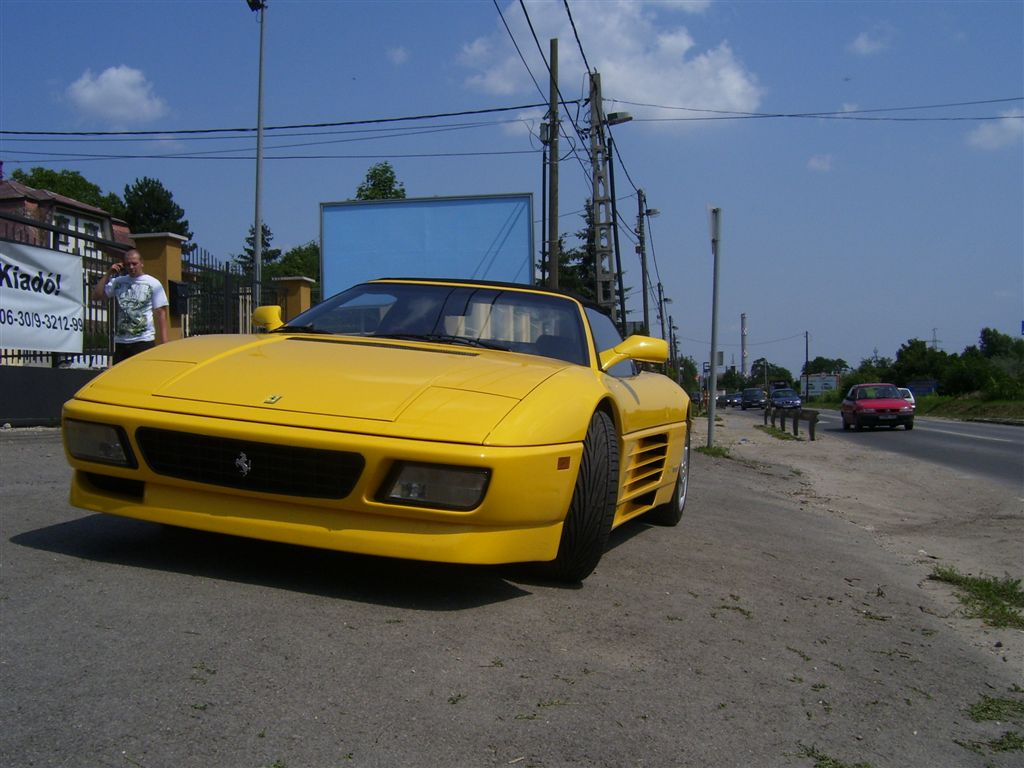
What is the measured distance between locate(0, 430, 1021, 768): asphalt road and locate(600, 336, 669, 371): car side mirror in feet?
3.06

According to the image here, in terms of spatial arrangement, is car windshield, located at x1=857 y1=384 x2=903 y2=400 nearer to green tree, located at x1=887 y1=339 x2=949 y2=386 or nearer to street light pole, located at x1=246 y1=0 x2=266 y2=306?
street light pole, located at x1=246 y1=0 x2=266 y2=306

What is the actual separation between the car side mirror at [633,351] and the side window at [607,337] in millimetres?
57

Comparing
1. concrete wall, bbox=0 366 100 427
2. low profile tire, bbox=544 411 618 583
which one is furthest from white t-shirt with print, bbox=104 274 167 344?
low profile tire, bbox=544 411 618 583

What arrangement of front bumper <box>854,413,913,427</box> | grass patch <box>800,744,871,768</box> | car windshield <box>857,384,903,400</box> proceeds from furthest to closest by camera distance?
car windshield <box>857,384,903,400</box>, front bumper <box>854,413,913,427</box>, grass patch <box>800,744,871,768</box>

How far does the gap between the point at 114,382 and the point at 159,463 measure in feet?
1.55

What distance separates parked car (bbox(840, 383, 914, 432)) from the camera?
26969 mm

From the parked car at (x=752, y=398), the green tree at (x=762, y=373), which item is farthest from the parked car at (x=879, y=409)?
the green tree at (x=762, y=373)

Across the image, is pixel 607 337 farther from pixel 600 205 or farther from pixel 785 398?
pixel 785 398

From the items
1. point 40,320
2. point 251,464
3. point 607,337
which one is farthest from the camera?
point 40,320

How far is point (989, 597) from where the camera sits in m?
4.45

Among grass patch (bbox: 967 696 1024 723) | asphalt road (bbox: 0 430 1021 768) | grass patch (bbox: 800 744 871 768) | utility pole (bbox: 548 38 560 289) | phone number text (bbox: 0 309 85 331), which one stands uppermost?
utility pole (bbox: 548 38 560 289)

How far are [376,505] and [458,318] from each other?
5.07ft

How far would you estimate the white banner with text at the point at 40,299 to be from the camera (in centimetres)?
867

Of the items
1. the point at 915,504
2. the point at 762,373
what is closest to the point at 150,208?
the point at 915,504
